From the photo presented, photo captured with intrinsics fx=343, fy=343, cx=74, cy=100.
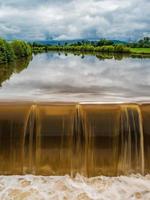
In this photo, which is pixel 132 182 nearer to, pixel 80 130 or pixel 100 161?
pixel 100 161

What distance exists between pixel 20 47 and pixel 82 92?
38.6m

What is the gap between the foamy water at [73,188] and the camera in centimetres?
817

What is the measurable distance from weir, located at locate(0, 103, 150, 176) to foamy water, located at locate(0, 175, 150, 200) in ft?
0.96

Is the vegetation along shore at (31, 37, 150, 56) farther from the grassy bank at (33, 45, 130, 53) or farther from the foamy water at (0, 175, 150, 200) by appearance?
the foamy water at (0, 175, 150, 200)

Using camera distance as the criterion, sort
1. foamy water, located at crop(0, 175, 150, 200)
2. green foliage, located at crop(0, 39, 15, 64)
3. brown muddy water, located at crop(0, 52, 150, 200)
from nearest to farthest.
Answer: foamy water, located at crop(0, 175, 150, 200) < brown muddy water, located at crop(0, 52, 150, 200) < green foliage, located at crop(0, 39, 15, 64)

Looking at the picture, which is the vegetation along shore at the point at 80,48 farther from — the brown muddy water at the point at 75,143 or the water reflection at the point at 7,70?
the brown muddy water at the point at 75,143

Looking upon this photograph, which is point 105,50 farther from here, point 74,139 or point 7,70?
point 74,139

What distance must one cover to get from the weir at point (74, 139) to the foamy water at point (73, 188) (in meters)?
0.29

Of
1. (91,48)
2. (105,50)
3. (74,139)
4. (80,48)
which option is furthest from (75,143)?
(80,48)

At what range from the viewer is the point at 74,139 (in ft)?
31.2

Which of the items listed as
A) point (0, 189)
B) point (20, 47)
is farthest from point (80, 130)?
point (20, 47)

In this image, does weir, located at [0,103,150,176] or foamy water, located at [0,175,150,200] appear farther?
weir, located at [0,103,150,176]

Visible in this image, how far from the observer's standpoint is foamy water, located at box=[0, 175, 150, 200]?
26.8 ft

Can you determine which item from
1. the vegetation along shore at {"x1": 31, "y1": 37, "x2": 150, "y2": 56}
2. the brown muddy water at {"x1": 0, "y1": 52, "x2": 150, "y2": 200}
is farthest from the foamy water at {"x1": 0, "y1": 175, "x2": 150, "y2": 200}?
the vegetation along shore at {"x1": 31, "y1": 37, "x2": 150, "y2": 56}
